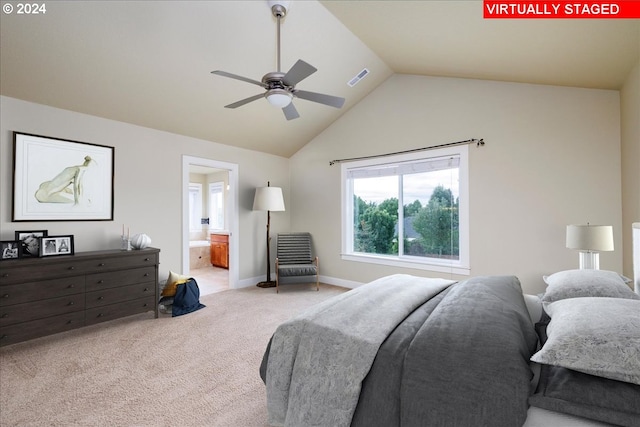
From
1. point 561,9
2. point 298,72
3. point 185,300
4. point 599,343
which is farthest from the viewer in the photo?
point 185,300

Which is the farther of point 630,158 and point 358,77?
point 358,77

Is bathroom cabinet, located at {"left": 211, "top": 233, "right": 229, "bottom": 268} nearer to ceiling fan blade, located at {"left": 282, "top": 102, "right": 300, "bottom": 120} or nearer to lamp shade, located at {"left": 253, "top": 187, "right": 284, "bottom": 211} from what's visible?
lamp shade, located at {"left": 253, "top": 187, "right": 284, "bottom": 211}

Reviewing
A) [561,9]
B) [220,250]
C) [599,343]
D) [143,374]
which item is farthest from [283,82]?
[220,250]

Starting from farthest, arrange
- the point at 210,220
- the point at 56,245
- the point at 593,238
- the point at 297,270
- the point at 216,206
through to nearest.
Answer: the point at 210,220 < the point at 216,206 < the point at 297,270 < the point at 56,245 < the point at 593,238

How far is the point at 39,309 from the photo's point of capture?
280 cm

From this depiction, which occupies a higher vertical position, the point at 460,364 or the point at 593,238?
the point at 593,238

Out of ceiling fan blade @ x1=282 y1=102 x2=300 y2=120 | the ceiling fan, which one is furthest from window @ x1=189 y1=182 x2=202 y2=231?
the ceiling fan

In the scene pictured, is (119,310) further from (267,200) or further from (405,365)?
(405,365)

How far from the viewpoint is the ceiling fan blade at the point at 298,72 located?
2.25m

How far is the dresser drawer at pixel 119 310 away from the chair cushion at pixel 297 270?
182 cm

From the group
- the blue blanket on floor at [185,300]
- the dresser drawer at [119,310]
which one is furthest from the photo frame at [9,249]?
the blue blanket on floor at [185,300]

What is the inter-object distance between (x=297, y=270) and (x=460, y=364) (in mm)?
3800

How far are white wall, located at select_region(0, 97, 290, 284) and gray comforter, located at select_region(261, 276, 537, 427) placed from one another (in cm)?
322

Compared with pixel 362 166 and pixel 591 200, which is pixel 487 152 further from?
pixel 362 166
